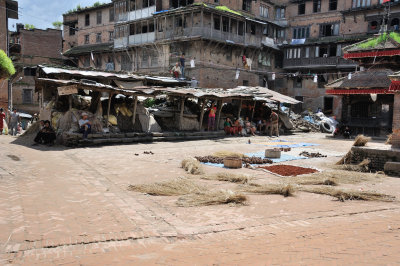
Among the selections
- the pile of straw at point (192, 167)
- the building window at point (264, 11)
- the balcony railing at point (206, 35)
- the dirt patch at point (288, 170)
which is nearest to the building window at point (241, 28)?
the balcony railing at point (206, 35)

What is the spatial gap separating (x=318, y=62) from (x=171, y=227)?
38.4 metres

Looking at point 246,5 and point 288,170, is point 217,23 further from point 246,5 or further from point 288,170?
point 288,170

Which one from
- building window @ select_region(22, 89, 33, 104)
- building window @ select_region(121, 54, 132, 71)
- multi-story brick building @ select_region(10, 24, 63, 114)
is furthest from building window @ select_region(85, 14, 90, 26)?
building window @ select_region(22, 89, 33, 104)

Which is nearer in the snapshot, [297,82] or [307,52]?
[307,52]

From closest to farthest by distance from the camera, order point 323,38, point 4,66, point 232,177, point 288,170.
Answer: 1. point 232,177
2. point 288,170
3. point 4,66
4. point 323,38

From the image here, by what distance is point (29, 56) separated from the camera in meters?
38.3

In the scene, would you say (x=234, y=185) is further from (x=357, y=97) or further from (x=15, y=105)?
(x=15, y=105)

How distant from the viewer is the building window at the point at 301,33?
42059mm

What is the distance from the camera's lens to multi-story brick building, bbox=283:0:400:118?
37000mm

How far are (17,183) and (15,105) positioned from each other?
116ft

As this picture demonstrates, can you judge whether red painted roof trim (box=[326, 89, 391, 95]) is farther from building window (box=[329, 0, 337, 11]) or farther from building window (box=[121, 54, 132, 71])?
building window (box=[121, 54, 132, 71])

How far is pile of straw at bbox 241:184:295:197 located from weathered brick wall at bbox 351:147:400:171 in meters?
5.06

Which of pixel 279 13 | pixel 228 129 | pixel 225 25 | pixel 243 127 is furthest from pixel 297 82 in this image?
pixel 228 129

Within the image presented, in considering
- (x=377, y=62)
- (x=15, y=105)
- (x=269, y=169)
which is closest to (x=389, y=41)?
(x=377, y=62)
